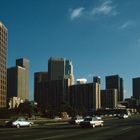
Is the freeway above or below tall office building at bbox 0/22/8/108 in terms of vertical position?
below

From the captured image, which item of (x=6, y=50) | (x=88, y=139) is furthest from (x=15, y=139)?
(x=6, y=50)

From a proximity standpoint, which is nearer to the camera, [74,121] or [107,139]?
[107,139]

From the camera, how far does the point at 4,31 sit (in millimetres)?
186250

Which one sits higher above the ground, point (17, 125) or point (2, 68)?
point (2, 68)

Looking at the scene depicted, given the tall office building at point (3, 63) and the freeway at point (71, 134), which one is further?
the tall office building at point (3, 63)

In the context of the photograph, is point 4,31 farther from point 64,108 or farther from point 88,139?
point 88,139

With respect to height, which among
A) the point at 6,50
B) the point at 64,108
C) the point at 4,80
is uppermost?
the point at 6,50

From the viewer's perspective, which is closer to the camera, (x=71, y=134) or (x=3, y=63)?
(x=71, y=134)

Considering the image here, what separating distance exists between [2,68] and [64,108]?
33.8 metres

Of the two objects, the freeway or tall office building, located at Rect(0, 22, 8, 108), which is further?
tall office building, located at Rect(0, 22, 8, 108)

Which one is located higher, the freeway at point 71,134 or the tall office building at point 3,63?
the tall office building at point 3,63

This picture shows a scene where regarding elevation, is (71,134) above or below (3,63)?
below

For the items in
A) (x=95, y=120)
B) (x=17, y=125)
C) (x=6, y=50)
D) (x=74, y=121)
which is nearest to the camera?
(x=95, y=120)

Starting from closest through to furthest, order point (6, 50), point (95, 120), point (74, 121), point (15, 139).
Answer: point (15, 139) < point (95, 120) < point (74, 121) < point (6, 50)
